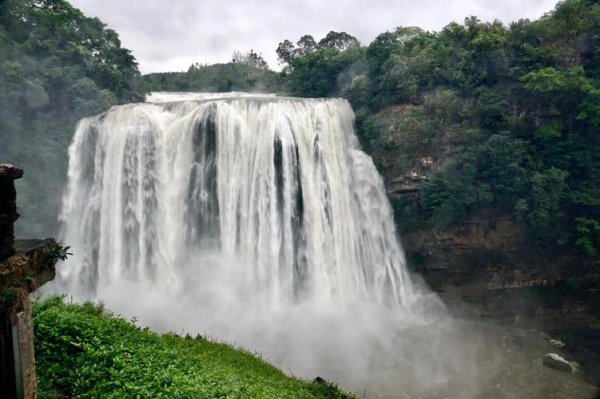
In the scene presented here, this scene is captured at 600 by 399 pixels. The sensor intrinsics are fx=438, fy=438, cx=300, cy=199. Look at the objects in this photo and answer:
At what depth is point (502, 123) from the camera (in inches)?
755

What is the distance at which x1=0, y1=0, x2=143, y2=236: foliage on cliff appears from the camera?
1995 centimetres

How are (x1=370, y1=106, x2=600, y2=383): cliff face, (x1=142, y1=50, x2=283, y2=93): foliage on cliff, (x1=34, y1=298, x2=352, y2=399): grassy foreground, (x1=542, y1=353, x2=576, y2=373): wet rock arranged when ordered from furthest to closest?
Answer: 1. (x1=142, y1=50, x2=283, y2=93): foliage on cliff
2. (x1=370, y1=106, x2=600, y2=383): cliff face
3. (x1=542, y1=353, x2=576, y2=373): wet rock
4. (x1=34, y1=298, x2=352, y2=399): grassy foreground

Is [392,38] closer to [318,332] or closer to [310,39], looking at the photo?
[318,332]

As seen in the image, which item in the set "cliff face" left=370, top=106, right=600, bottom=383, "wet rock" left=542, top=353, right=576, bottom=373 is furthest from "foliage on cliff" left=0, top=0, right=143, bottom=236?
"wet rock" left=542, top=353, right=576, bottom=373

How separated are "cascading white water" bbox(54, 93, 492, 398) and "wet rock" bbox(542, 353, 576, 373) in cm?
280

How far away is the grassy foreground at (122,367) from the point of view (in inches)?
266

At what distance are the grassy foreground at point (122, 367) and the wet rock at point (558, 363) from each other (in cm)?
982

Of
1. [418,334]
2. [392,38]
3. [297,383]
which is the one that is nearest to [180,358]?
[297,383]

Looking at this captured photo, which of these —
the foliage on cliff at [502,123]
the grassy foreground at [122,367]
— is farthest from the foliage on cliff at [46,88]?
the foliage on cliff at [502,123]

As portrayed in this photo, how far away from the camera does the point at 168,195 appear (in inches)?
720

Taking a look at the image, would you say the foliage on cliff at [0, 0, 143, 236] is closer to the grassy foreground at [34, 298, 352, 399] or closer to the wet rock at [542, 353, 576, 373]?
the grassy foreground at [34, 298, 352, 399]

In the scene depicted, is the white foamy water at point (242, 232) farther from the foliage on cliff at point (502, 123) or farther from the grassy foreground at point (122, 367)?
the grassy foreground at point (122, 367)

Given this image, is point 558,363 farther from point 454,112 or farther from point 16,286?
point 16,286

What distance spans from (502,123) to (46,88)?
21.5m
